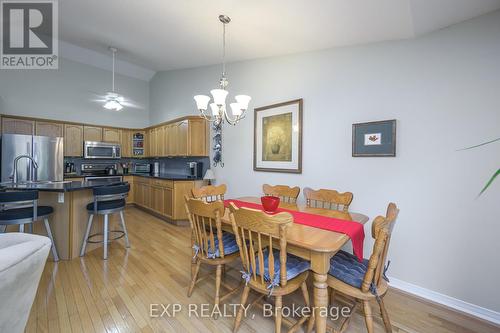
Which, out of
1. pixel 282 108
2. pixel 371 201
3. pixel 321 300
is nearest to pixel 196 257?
pixel 321 300

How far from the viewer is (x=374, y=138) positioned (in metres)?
2.34

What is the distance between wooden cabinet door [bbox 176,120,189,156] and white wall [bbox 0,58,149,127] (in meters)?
2.33

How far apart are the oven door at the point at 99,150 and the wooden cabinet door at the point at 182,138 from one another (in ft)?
7.00

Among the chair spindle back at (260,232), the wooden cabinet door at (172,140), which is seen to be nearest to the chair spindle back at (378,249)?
the chair spindle back at (260,232)

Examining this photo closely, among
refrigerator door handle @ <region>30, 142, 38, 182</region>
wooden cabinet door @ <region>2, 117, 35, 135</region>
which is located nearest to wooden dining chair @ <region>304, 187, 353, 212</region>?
refrigerator door handle @ <region>30, 142, 38, 182</region>

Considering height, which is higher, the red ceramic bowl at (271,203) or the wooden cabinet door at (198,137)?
the wooden cabinet door at (198,137)

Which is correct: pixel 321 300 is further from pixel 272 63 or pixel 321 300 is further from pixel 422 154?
pixel 272 63

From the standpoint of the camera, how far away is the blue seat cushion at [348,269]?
1446 mm

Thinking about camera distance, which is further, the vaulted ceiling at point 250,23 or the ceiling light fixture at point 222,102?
the ceiling light fixture at point 222,102

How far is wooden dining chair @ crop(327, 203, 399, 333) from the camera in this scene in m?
1.27

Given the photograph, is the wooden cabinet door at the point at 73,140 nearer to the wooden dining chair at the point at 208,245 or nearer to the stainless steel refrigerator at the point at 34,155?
the stainless steel refrigerator at the point at 34,155

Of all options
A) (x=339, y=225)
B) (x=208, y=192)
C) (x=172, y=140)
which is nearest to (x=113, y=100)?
(x=172, y=140)

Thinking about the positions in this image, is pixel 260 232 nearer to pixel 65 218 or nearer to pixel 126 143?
pixel 65 218

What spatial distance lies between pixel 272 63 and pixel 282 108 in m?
0.79
